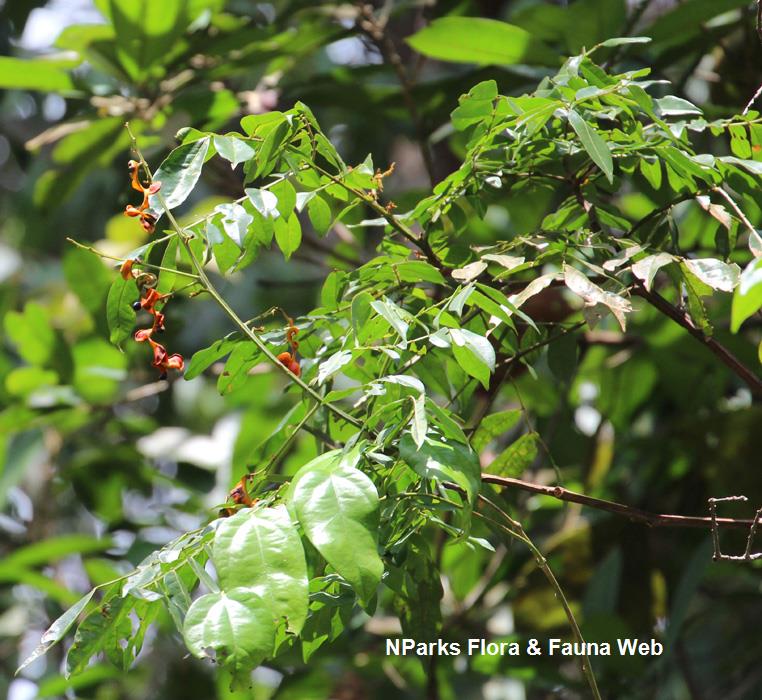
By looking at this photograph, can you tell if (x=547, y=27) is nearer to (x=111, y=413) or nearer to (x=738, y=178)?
(x=738, y=178)

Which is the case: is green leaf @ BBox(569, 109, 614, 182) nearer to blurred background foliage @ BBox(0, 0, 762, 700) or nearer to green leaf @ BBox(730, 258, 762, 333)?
green leaf @ BBox(730, 258, 762, 333)

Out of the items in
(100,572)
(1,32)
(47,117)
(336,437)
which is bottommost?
(100,572)

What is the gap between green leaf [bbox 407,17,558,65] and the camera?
956 mm

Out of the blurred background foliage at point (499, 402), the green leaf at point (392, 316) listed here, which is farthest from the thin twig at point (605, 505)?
the blurred background foliage at point (499, 402)

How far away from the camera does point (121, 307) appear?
2.07 feet

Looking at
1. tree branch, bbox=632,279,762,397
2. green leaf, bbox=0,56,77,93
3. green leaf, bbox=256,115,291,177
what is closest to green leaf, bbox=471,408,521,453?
tree branch, bbox=632,279,762,397

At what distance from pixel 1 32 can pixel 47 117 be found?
1.09ft

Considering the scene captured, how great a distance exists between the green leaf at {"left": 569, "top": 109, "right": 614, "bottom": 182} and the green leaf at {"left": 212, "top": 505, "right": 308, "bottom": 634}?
0.86 feet

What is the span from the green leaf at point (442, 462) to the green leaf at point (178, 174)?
0.62ft

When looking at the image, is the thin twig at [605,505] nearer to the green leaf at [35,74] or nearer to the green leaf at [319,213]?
the green leaf at [319,213]

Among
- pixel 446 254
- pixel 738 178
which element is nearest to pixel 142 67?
pixel 446 254

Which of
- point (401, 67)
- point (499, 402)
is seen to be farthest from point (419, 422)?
point (499, 402)

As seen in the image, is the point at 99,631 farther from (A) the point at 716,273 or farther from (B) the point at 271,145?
(A) the point at 716,273

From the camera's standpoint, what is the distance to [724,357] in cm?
66
